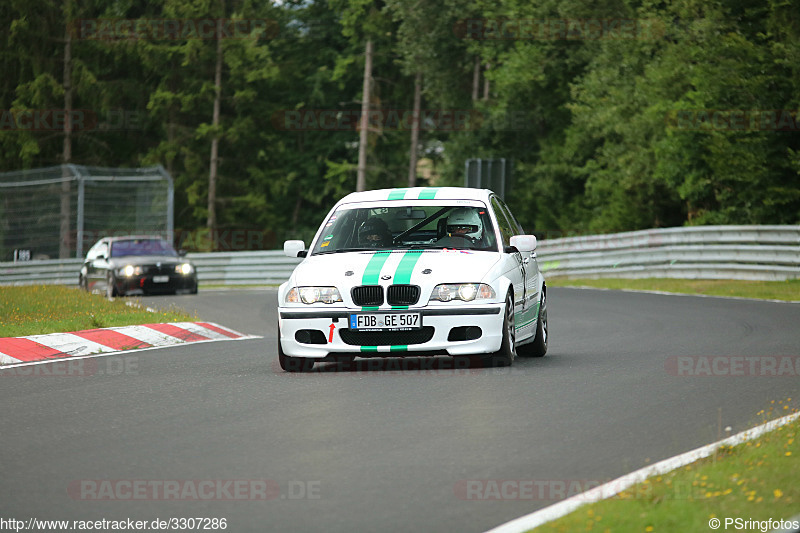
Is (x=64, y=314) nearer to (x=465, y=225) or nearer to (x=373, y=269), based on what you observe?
(x=465, y=225)

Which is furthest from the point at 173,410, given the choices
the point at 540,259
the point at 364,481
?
the point at 540,259

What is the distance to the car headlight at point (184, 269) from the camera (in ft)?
98.2

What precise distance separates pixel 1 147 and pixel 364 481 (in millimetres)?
57690

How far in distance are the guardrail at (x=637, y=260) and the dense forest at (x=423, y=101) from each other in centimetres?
182

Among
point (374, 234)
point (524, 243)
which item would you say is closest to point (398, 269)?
point (374, 234)

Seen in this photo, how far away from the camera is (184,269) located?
30.0 meters

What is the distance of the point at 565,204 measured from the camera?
49719 mm

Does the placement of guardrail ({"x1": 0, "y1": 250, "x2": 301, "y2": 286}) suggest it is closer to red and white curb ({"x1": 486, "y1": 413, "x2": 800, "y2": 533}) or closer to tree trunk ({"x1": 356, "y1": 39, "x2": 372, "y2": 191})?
tree trunk ({"x1": 356, "y1": 39, "x2": 372, "y2": 191})

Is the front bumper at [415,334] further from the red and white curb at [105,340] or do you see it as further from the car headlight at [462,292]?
the red and white curb at [105,340]

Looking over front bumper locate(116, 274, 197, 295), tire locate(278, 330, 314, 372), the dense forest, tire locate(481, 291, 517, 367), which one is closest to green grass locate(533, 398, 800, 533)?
tire locate(481, 291, 517, 367)

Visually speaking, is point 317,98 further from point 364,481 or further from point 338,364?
point 364,481

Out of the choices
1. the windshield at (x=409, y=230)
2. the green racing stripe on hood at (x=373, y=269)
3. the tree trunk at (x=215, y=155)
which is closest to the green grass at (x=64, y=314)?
the windshield at (x=409, y=230)

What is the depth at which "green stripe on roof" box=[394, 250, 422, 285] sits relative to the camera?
10984 millimetres

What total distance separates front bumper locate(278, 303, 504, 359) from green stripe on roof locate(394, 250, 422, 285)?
0.26m
